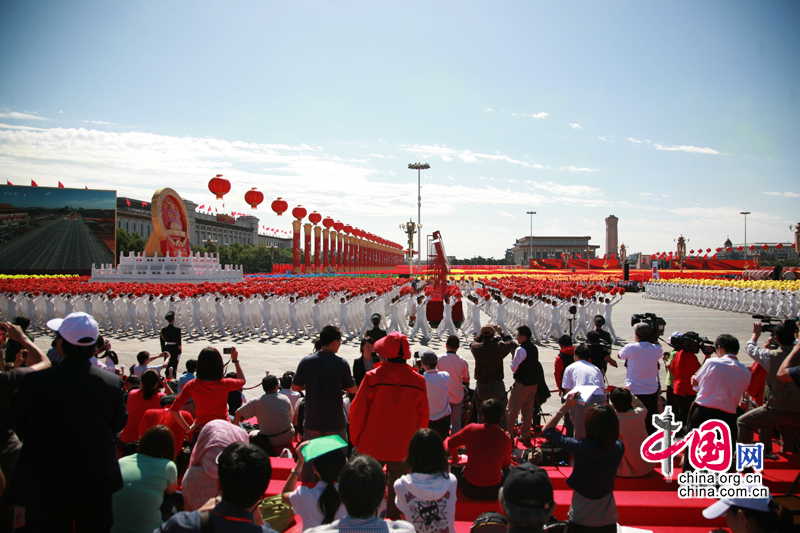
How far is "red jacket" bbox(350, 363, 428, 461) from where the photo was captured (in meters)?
3.30

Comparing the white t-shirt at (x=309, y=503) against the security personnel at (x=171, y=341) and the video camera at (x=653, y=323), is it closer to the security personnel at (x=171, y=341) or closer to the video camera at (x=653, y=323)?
the video camera at (x=653, y=323)

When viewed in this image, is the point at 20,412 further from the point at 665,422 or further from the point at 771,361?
the point at 771,361

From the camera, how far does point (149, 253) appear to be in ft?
104

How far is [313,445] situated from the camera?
240 centimetres

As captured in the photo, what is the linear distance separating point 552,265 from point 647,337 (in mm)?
68909

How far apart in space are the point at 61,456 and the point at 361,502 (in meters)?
1.68

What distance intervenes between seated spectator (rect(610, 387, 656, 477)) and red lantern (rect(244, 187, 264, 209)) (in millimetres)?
38796

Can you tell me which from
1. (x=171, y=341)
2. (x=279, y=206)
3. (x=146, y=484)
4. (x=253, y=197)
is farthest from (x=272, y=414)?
(x=279, y=206)

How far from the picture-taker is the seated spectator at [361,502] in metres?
2.00

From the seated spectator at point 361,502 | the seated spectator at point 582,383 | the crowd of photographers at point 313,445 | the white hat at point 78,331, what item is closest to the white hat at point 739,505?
the crowd of photographers at point 313,445

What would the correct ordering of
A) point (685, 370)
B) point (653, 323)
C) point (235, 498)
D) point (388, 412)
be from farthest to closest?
point (653, 323), point (685, 370), point (388, 412), point (235, 498)

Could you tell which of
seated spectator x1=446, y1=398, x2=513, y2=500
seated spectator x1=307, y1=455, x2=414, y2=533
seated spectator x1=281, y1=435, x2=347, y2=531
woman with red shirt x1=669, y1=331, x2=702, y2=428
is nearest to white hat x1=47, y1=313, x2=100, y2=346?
seated spectator x1=281, y1=435, x2=347, y2=531

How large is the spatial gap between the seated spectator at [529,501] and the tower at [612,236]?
289 feet

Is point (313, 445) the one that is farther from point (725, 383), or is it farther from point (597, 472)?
point (725, 383)
